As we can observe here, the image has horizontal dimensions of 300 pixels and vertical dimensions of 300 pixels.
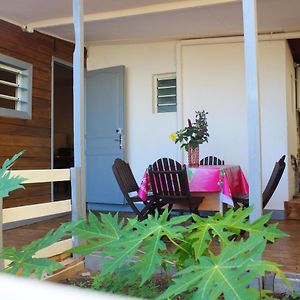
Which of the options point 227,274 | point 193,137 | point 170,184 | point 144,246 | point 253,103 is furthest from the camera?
point 193,137

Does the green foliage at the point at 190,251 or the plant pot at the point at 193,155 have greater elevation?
the plant pot at the point at 193,155

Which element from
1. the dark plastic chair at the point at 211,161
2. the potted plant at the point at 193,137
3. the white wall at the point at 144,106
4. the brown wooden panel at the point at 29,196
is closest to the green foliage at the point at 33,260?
the potted plant at the point at 193,137

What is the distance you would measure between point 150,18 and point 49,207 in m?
2.66

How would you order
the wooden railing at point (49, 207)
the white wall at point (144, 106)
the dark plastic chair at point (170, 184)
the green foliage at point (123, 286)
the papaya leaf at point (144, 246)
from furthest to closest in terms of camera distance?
1. the white wall at point (144, 106)
2. the dark plastic chair at point (170, 184)
3. the wooden railing at point (49, 207)
4. the green foliage at point (123, 286)
5. the papaya leaf at point (144, 246)

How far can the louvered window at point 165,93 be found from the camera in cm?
558

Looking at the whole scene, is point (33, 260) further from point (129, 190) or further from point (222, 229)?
point (129, 190)

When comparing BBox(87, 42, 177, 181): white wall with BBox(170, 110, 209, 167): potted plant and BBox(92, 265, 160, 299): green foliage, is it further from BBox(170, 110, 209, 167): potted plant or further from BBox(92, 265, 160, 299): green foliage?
BBox(92, 265, 160, 299): green foliage

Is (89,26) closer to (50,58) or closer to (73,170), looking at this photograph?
(50,58)

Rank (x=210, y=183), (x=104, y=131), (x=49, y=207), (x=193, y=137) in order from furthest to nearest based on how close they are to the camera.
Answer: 1. (x=104, y=131)
2. (x=193, y=137)
3. (x=210, y=183)
4. (x=49, y=207)

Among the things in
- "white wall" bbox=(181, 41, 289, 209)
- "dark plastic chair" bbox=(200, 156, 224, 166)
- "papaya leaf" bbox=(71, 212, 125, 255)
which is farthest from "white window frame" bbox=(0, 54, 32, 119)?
"papaya leaf" bbox=(71, 212, 125, 255)

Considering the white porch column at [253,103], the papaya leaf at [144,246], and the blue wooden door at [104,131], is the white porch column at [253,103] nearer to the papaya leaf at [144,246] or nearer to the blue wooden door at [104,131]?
the papaya leaf at [144,246]

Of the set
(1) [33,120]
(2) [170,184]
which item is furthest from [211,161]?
(1) [33,120]

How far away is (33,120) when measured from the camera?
16.2 ft

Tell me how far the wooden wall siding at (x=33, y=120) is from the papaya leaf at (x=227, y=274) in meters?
3.94
